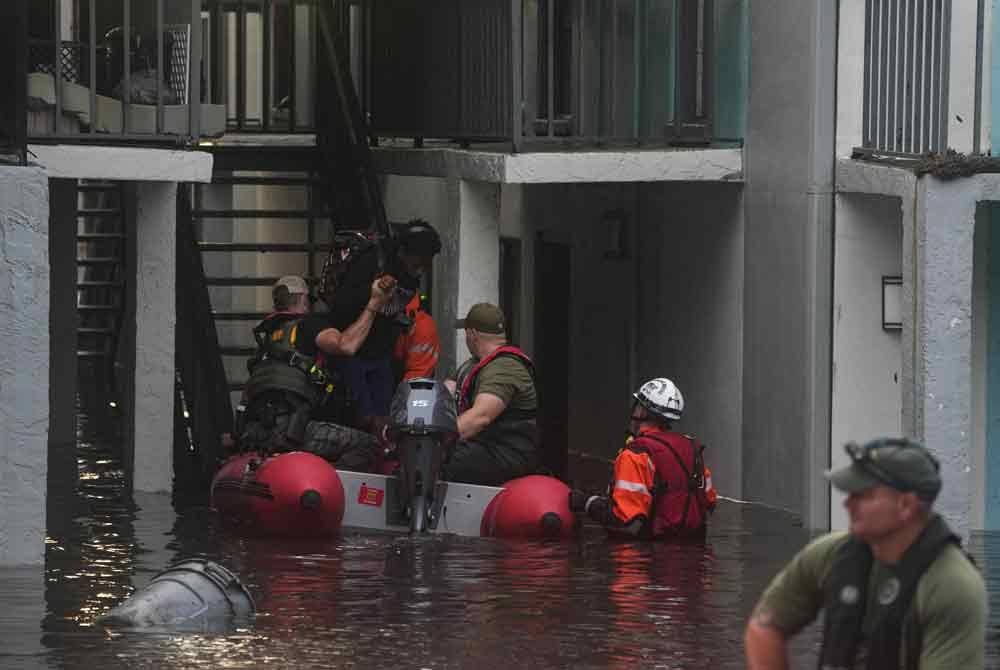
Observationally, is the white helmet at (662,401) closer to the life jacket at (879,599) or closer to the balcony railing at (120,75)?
the balcony railing at (120,75)

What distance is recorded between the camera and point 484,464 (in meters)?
14.7

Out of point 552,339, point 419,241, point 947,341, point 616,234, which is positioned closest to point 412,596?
point 947,341

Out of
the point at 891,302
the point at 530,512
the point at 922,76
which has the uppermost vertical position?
the point at 922,76

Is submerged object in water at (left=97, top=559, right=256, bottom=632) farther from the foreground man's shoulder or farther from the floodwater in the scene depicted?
the foreground man's shoulder

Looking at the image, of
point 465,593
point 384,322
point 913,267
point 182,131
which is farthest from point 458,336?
point 465,593

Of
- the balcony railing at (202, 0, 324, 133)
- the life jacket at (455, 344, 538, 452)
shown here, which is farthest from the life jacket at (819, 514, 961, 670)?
the balcony railing at (202, 0, 324, 133)

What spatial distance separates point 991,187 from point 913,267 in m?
0.66

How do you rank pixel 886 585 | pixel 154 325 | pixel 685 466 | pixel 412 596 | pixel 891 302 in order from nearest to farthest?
pixel 886 585
pixel 412 596
pixel 685 466
pixel 891 302
pixel 154 325

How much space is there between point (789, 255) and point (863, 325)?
0.77 m

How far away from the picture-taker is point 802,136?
52.2ft

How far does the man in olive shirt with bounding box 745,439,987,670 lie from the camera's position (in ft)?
19.9

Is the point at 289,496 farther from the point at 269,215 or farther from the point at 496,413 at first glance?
the point at 269,215

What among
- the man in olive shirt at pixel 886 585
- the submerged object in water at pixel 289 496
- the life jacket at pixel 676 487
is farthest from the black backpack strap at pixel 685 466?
the man in olive shirt at pixel 886 585

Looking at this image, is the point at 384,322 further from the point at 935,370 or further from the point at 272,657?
the point at 272,657
